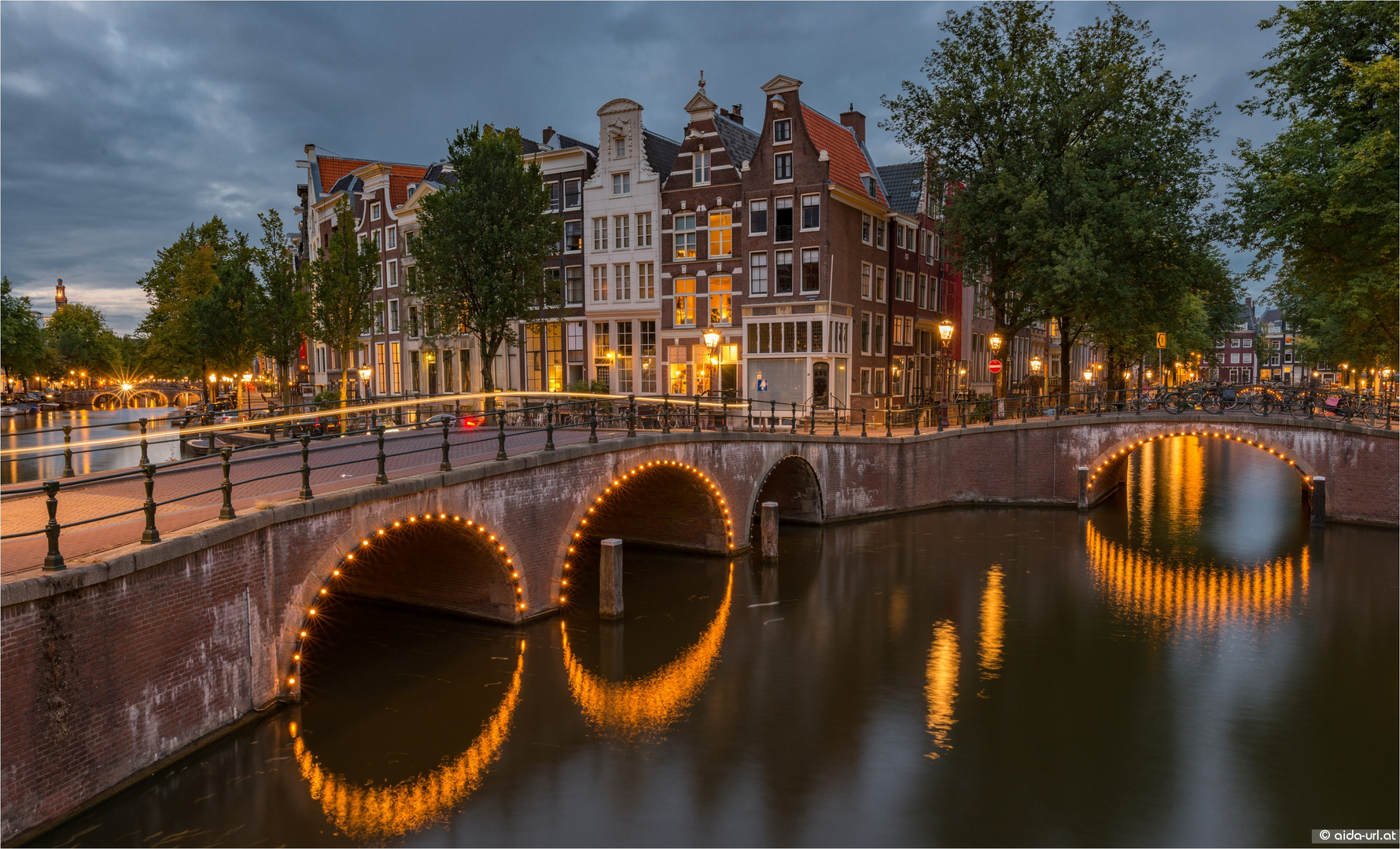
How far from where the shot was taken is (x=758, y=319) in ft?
121

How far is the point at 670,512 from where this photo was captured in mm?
23828

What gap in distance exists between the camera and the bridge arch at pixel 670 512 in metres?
22.6

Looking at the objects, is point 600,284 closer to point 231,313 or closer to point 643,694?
point 231,313

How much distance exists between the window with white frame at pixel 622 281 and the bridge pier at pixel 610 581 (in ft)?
77.7

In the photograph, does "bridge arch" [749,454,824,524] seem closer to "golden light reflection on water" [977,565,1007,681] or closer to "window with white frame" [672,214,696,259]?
"golden light reflection on water" [977,565,1007,681]

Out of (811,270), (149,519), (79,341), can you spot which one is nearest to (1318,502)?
(811,270)

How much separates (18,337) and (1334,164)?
297ft

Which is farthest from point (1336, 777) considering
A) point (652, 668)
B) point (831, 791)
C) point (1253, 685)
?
point (652, 668)

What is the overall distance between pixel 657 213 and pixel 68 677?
32.5 meters

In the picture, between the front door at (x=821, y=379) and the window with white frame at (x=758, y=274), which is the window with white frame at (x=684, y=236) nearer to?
the window with white frame at (x=758, y=274)

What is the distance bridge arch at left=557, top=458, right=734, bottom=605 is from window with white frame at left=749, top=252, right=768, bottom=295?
15.5m

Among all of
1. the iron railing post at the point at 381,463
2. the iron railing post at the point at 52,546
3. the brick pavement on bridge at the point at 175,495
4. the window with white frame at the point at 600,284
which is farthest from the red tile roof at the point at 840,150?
the iron railing post at the point at 52,546

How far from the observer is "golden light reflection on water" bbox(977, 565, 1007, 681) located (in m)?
15.4

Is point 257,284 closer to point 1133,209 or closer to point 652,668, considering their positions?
point 652,668
